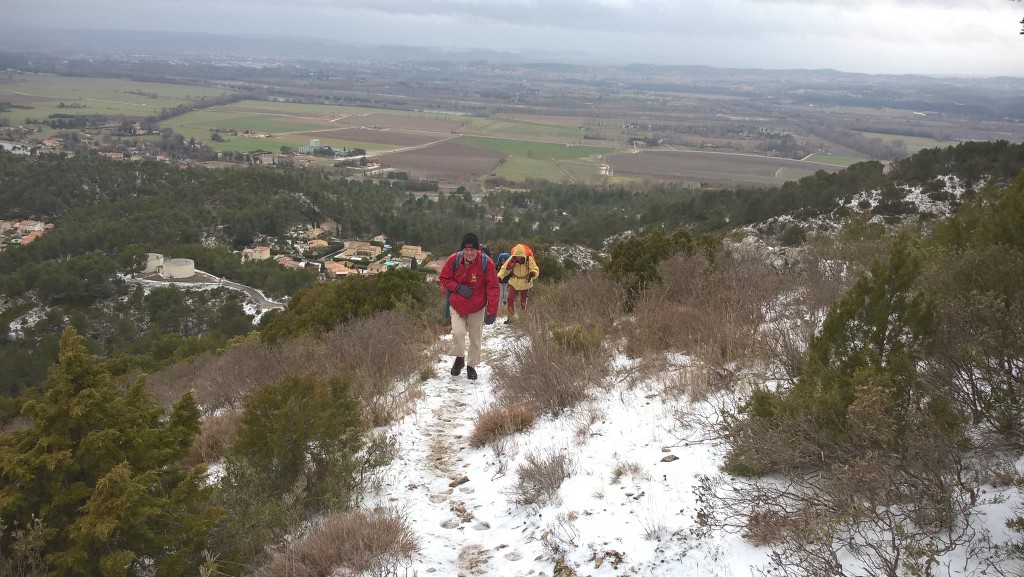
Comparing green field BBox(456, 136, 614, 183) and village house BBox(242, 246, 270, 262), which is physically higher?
green field BBox(456, 136, 614, 183)

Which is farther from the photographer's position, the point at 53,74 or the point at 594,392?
the point at 53,74

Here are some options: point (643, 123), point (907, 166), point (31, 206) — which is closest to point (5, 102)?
point (31, 206)

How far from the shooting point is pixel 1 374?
24.8m

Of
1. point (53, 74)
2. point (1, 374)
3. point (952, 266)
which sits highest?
point (53, 74)

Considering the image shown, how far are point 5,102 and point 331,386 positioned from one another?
143 meters

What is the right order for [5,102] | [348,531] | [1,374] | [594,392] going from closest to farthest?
1. [348,531]
2. [594,392]
3. [1,374]
4. [5,102]

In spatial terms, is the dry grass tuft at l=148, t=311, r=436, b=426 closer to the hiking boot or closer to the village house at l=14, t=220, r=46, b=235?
the hiking boot

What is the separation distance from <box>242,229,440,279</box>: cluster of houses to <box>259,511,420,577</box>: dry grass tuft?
114ft

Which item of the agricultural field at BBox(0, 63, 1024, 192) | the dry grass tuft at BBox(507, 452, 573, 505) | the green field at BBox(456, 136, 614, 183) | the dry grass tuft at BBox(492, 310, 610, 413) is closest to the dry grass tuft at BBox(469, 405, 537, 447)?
the dry grass tuft at BBox(492, 310, 610, 413)

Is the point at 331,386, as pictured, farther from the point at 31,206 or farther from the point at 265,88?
the point at 265,88

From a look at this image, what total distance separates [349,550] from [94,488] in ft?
3.67

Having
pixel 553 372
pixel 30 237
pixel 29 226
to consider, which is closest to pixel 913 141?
pixel 553 372

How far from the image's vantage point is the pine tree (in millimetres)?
2533

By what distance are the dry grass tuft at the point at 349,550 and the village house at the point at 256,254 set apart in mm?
44919
